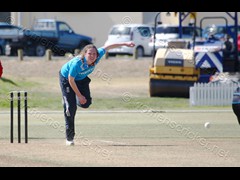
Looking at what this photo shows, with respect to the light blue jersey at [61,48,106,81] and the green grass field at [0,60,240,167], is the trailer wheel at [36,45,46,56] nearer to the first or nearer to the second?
the green grass field at [0,60,240,167]

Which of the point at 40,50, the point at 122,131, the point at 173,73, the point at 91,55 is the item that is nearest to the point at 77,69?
the point at 91,55

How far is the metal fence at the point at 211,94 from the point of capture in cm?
2492

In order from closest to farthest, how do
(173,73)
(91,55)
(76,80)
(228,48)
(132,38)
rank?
1. (91,55)
2. (76,80)
3. (173,73)
4. (228,48)
5. (132,38)

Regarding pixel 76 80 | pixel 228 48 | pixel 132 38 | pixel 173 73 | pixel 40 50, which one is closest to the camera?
pixel 76 80

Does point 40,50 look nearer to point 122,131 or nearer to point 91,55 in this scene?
point 122,131

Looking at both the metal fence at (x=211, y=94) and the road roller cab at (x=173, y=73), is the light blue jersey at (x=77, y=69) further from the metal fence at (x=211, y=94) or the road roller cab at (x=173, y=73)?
the road roller cab at (x=173, y=73)

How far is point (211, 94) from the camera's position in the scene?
82.5 feet

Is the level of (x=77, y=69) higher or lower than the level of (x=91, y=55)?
lower

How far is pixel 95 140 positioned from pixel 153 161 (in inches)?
141

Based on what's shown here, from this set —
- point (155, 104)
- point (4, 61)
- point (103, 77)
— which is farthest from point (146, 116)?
point (4, 61)

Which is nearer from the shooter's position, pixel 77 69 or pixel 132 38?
pixel 77 69

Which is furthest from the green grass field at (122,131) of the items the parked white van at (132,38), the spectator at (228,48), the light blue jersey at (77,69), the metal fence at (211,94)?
the parked white van at (132,38)

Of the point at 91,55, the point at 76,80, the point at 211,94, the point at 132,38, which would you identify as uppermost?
the point at 132,38
